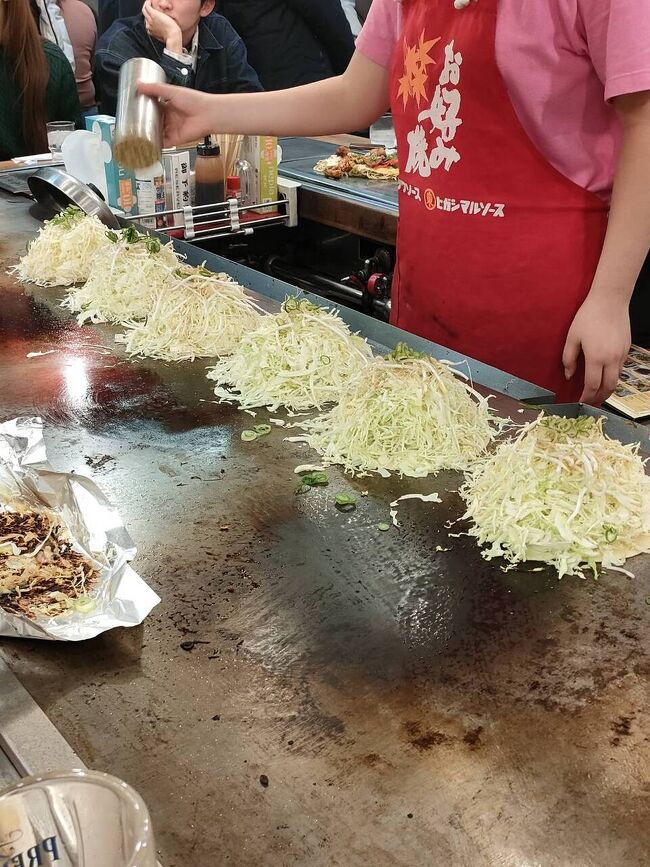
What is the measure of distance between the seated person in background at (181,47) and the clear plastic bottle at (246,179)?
2315 mm

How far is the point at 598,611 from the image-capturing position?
1.57 meters

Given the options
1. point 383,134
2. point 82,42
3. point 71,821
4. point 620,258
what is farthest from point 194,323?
point 82,42

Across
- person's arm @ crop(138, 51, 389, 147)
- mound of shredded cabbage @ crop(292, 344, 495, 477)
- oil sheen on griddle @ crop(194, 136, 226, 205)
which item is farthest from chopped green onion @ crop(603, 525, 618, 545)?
oil sheen on griddle @ crop(194, 136, 226, 205)

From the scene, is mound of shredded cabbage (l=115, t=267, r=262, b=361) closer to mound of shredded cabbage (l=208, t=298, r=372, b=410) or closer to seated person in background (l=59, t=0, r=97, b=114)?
mound of shredded cabbage (l=208, t=298, r=372, b=410)

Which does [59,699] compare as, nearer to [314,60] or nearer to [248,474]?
[248,474]

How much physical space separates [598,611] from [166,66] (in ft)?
18.6

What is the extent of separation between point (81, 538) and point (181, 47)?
537cm

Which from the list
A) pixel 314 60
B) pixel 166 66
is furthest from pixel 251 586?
pixel 314 60

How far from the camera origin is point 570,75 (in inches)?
90.7

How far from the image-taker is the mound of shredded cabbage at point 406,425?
2.08m

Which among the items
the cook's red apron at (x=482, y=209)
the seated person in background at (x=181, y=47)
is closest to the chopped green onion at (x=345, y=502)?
the cook's red apron at (x=482, y=209)

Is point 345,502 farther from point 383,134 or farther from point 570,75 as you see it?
point 383,134

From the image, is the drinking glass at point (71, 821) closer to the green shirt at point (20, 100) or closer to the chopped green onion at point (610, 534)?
the chopped green onion at point (610, 534)

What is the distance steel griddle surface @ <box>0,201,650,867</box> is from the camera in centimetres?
113
